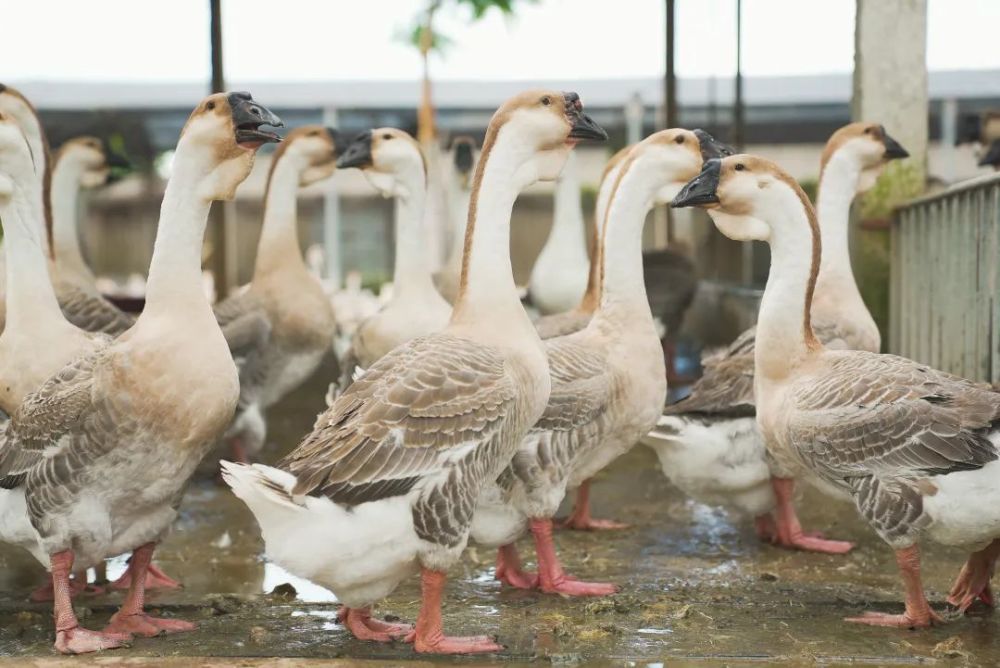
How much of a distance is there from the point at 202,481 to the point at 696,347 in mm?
7232

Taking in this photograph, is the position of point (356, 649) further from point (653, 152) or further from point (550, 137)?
point (653, 152)

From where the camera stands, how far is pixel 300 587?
18.0 feet

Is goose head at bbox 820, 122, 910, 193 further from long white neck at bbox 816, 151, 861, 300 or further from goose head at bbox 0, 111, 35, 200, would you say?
goose head at bbox 0, 111, 35, 200

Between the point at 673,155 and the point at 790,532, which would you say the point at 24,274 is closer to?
the point at 673,155

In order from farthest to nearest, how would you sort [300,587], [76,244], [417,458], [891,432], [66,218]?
[66,218] → [76,244] → [300,587] → [891,432] → [417,458]

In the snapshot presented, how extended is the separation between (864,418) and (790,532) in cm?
157

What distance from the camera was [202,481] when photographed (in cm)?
845

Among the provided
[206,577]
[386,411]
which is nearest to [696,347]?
[206,577]

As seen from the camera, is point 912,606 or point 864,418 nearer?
point 912,606

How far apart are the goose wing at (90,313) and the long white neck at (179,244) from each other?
8.91ft

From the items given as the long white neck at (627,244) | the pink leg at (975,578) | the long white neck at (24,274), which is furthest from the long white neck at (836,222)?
the long white neck at (24,274)

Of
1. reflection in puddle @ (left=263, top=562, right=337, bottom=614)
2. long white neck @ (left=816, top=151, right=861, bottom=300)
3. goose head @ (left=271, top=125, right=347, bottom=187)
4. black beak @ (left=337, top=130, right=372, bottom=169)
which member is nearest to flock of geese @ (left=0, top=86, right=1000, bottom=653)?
reflection in puddle @ (left=263, top=562, right=337, bottom=614)

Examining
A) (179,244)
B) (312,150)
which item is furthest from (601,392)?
(312,150)

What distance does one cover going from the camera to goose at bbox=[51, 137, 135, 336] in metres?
7.51
